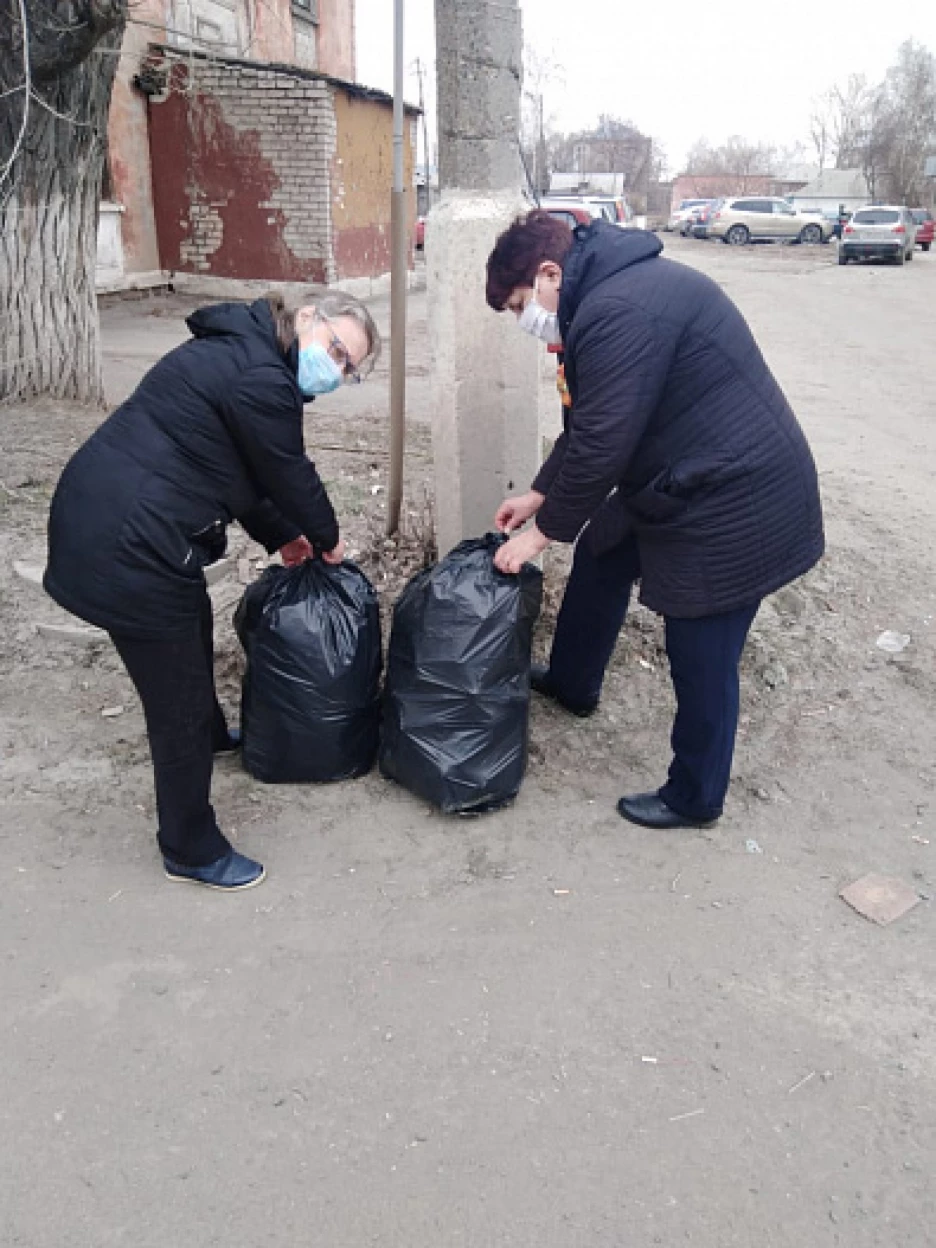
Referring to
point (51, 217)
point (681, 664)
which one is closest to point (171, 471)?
point (681, 664)

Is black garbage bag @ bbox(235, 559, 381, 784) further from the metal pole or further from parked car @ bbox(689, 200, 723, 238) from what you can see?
parked car @ bbox(689, 200, 723, 238)

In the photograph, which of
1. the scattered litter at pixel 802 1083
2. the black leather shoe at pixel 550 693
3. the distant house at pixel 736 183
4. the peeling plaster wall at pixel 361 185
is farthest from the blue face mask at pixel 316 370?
the distant house at pixel 736 183

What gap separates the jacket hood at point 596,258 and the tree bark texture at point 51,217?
3.60 metres

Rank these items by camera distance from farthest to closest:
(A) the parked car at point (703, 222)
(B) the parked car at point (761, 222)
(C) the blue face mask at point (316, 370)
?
(A) the parked car at point (703, 222) → (B) the parked car at point (761, 222) → (C) the blue face mask at point (316, 370)

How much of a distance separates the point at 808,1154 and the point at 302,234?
12656mm

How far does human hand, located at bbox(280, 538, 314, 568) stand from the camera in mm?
2789

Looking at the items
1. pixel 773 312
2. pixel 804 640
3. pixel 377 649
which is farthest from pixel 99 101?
pixel 773 312

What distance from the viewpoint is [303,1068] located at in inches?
80.9

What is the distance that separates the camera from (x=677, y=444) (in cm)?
237

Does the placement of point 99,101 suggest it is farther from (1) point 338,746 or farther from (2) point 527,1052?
(2) point 527,1052

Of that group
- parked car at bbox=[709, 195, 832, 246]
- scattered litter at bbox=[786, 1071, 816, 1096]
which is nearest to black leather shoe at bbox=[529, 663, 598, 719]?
scattered litter at bbox=[786, 1071, 816, 1096]

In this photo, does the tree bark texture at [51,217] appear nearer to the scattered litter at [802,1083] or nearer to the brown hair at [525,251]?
the brown hair at [525,251]

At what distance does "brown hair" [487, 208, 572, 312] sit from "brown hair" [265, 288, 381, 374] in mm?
346

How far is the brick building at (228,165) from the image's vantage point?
12.2m
